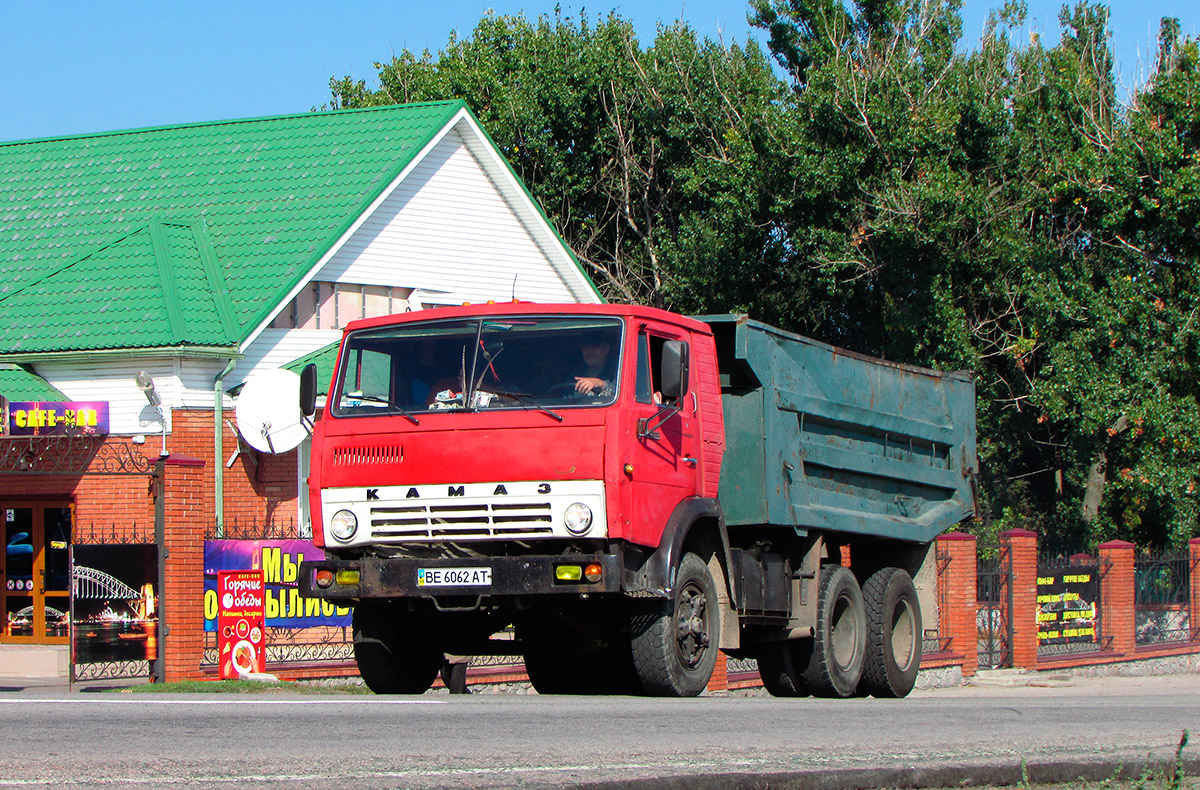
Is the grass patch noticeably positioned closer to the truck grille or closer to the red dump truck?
the red dump truck

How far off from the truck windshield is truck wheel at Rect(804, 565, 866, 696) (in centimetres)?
358

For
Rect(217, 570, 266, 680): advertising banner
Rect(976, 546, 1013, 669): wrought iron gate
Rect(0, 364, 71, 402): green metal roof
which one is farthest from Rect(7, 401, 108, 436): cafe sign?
Rect(976, 546, 1013, 669): wrought iron gate

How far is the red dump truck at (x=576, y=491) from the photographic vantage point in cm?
941

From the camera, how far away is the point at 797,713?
889cm

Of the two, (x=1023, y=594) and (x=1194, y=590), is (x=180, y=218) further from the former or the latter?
(x=1194, y=590)

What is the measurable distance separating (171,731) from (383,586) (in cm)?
278

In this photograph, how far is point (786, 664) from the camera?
40.2ft

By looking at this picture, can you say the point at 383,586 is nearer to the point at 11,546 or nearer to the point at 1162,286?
the point at 11,546

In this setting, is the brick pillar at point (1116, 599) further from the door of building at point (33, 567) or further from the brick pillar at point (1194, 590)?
the door of building at point (33, 567)

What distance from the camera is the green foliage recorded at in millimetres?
26625

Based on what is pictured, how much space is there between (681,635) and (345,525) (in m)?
2.36

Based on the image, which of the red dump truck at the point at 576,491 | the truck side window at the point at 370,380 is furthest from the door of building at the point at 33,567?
the truck side window at the point at 370,380

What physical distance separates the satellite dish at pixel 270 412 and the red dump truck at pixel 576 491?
345 inches

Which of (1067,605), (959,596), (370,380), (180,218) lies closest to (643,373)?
(370,380)
